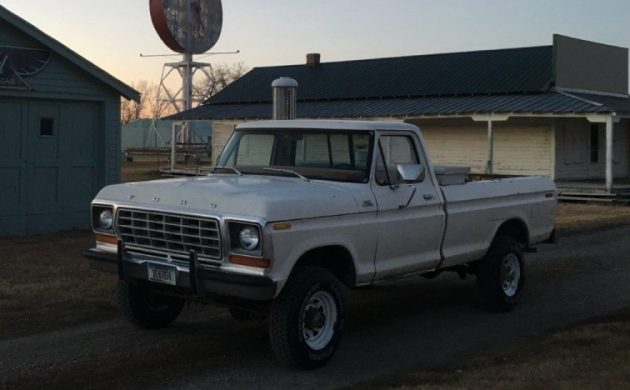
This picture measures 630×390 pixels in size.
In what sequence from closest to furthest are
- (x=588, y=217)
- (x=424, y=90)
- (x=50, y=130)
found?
1. (x=50, y=130)
2. (x=588, y=217)
3. (x=424, y=90)

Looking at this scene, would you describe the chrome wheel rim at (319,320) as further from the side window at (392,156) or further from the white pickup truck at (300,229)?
the side window at (392,156)

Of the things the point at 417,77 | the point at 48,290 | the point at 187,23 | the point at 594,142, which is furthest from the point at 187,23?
the point at 48,290

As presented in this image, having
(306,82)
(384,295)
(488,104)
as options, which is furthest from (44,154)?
(306,82)

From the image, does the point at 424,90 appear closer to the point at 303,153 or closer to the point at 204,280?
the point at 303,153

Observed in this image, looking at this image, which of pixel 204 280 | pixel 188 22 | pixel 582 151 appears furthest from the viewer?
pixel 188 22

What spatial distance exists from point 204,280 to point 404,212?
2055mm

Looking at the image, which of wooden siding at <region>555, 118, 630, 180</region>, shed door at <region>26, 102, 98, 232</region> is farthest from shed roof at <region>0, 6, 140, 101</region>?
wooden siding at <region>555, 118, 630, 180</region>

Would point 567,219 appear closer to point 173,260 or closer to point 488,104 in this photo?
point 488,104

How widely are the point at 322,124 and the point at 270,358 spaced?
87.4 inches

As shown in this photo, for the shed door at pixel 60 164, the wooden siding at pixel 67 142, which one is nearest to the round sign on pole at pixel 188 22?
the wooden siding at pixel 67 142

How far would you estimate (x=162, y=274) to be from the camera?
6.38 m

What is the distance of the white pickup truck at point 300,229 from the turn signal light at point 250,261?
11 millimetres

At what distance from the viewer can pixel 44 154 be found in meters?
15.4

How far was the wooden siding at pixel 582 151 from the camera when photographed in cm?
2711
